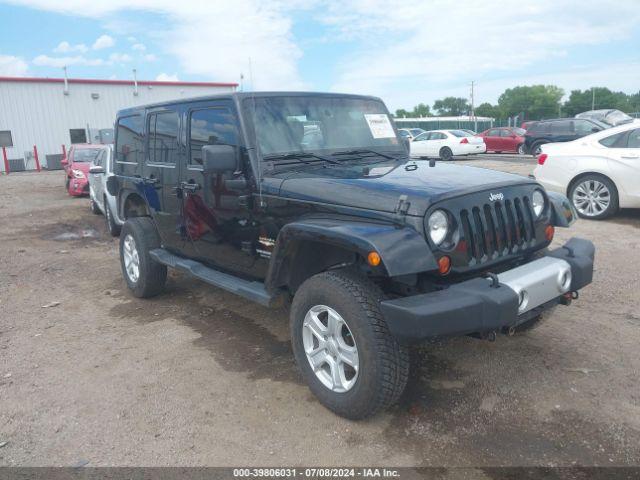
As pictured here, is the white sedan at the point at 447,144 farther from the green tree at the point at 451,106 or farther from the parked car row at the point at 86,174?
the green tree at the point at 451,106

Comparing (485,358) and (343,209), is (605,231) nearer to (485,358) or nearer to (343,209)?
(485,358)

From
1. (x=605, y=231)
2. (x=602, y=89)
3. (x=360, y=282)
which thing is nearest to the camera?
(x=360, y=282)

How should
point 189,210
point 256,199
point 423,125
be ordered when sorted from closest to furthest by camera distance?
point 256,199 → point 189,210 → point 423,125

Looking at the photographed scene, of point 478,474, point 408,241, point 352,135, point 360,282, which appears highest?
point 352,135

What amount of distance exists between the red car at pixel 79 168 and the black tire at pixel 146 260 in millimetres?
9686

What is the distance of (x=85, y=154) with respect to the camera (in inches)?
605

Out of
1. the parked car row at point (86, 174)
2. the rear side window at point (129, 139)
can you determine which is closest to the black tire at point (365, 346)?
the rear side window at point (129, 139)

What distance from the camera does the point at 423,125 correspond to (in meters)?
53.8

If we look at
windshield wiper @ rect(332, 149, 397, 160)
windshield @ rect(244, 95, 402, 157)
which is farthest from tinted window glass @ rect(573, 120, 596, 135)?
windshield wiper @ rect(332, 149, 397, 160)

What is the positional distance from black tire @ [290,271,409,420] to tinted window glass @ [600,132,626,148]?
684 centimetres

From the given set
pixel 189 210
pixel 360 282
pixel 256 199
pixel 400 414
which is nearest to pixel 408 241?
pixel 360 282

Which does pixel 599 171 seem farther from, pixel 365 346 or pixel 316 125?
pixel 365 346

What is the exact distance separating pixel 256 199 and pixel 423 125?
172 ft

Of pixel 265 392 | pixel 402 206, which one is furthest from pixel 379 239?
Result: pixel 265 392
